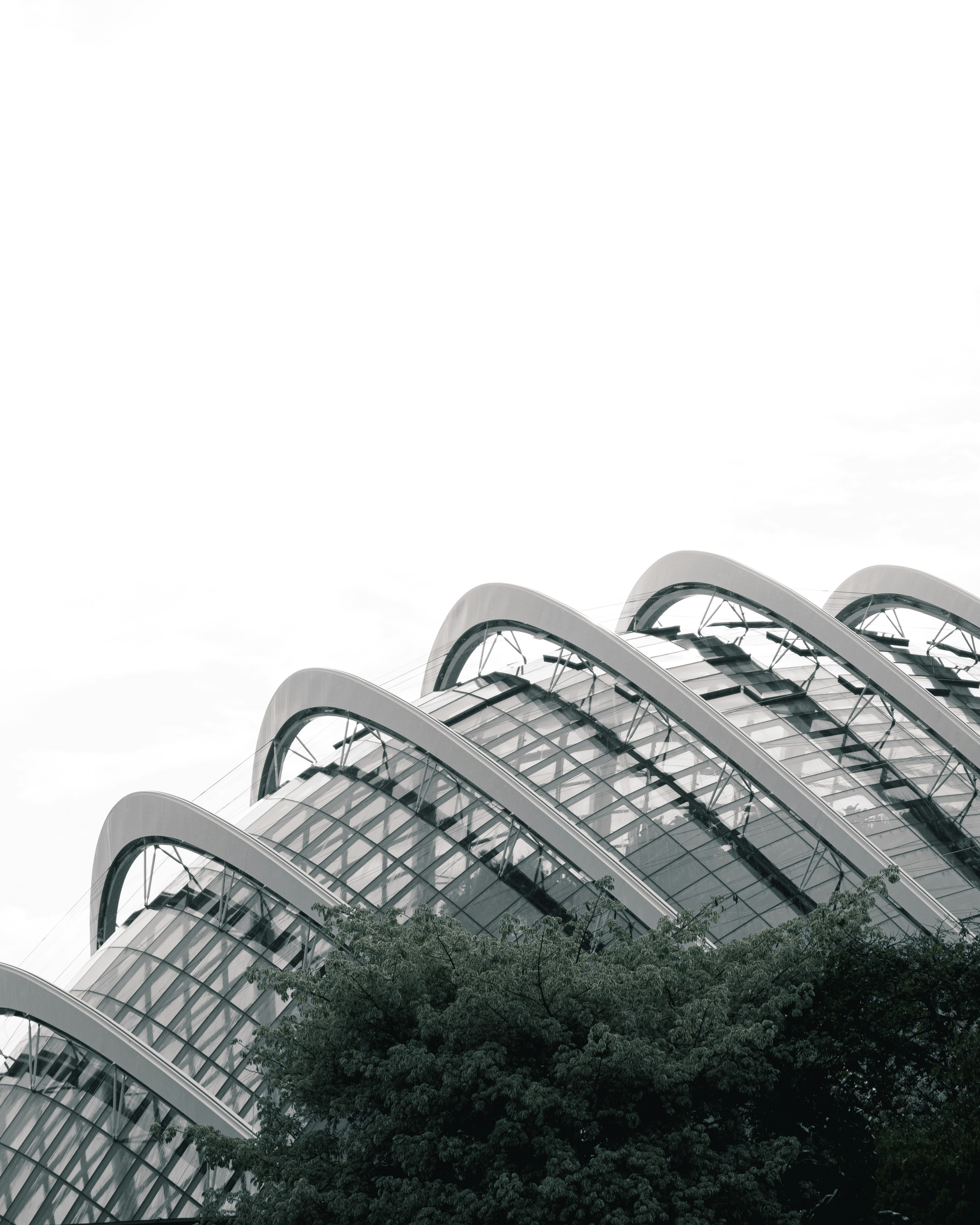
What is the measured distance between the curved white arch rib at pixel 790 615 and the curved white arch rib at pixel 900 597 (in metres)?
1.93

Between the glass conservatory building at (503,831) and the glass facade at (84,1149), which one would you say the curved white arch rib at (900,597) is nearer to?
the glass conservatory building at (503,831)

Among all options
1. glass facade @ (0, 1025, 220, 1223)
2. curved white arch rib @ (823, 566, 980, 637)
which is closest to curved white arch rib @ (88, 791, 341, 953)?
glass facade @ (0, 1025, 220, 1223)

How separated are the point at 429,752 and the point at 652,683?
7105mm

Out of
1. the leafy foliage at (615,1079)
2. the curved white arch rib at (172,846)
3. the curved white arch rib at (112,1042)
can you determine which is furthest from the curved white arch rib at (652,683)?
the curved white arch rib at (112,1042)

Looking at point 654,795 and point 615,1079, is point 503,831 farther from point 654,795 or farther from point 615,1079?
point 615,1079

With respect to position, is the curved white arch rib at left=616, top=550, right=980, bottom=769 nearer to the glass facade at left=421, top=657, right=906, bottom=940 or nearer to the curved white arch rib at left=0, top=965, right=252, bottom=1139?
the glass facade at left=421, top=657, right=906, bottom=940

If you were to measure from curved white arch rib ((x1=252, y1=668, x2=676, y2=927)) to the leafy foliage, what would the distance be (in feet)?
21.1

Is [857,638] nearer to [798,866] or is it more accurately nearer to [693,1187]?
[798,866]

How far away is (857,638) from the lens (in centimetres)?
3803

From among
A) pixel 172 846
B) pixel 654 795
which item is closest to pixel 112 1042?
pixel 172 846

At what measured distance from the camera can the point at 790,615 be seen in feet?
130

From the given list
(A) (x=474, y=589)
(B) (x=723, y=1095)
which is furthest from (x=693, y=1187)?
(A) (x=474, y=589)

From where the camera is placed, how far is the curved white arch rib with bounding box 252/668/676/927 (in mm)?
31938

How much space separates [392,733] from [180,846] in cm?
732
